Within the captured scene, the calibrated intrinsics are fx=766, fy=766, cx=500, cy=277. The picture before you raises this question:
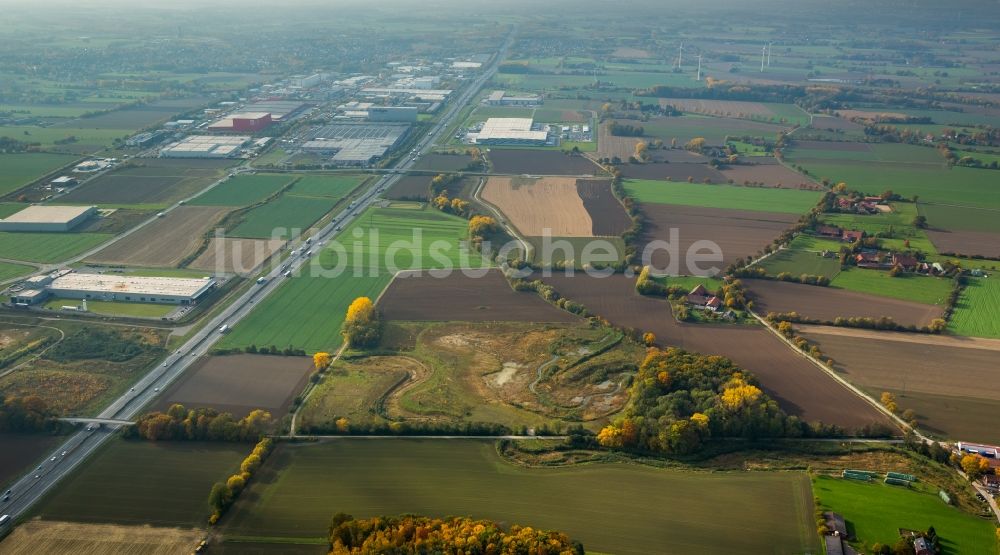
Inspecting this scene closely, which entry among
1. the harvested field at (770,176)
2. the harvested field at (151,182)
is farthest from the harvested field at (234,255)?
the harvested field at (770,176)

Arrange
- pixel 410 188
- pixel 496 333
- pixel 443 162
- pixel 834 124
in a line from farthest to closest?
1. pixel 834 124
2. pixel 443 162
3. pixel 410 188
4. pixel 496 333

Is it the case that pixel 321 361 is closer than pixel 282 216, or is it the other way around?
pixel 321 361

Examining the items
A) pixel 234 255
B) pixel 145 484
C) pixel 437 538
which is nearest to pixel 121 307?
pixel 234 255

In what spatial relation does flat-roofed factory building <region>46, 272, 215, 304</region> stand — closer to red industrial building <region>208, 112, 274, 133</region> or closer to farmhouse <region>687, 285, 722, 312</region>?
farmhouse <region>687, 285, 722, 312</region>

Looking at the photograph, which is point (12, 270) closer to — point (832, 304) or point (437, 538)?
point (437, 538)

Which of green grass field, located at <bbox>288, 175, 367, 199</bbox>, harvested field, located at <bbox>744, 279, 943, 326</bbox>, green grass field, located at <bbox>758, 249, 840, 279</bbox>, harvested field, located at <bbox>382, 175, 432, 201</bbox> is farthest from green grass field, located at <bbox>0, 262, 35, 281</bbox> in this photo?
green grass field, located at <bbox>758, 249, 840, 279</bbox>

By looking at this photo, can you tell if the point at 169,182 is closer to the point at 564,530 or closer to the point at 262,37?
the point at 564,530
